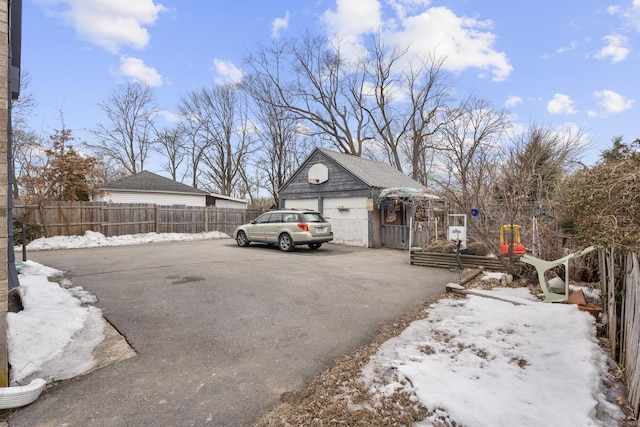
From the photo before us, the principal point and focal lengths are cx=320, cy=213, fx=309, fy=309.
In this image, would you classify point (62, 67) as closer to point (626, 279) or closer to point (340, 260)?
point (340, 260)

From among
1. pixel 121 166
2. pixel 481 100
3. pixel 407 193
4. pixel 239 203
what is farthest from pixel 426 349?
pixel 121 166

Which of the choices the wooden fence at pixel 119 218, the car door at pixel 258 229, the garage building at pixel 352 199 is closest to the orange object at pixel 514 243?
the garage building at pixel 352 199

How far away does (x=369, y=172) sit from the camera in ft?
50.7

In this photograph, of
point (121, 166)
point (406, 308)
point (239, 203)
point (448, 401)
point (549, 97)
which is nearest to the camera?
point (448, 401)

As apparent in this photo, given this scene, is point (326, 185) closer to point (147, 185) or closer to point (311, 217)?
point (311, 217)

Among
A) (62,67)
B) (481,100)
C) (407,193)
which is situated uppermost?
(481,100)

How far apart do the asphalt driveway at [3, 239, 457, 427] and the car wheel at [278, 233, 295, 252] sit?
10.0 ft

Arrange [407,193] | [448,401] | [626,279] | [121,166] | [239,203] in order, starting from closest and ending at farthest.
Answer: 1. [448,401]
2. [626,279]
3. [407,193]
4. [239,203]
5. [121,166]

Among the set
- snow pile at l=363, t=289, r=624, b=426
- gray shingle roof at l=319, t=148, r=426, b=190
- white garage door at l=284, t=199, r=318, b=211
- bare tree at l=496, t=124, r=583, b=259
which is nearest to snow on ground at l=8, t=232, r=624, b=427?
snow pile at l=363, t=289, r=624, b=426

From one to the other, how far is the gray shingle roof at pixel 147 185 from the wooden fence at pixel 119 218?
4.82m

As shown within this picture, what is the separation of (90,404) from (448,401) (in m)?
2.76

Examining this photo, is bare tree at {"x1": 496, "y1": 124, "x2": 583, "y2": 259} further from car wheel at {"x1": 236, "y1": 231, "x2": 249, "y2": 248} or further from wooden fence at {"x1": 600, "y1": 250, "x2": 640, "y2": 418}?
car wheel at {"x1": 236, "y1": 231, "x2": 249, "y2": 248}

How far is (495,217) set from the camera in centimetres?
776

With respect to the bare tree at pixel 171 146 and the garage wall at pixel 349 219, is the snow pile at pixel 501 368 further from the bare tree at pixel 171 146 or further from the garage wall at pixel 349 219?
the bare tree at pixel 171 146
